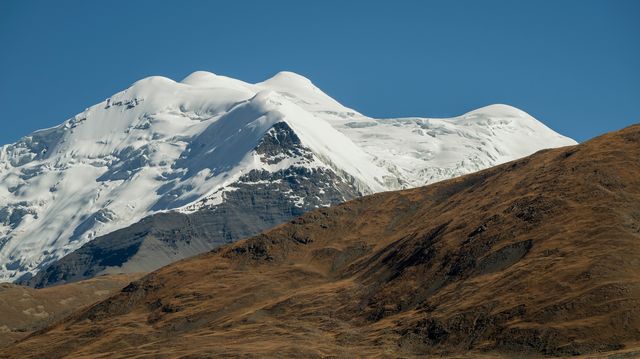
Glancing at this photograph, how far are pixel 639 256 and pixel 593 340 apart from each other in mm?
28352

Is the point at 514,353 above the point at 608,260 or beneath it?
beneath

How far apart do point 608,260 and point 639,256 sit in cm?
551

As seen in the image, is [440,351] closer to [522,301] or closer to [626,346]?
[522,301]

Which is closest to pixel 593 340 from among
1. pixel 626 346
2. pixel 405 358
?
pixel 626 346

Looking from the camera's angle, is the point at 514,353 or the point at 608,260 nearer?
the point at 514,353

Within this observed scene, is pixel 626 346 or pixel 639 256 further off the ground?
pixel 639 256

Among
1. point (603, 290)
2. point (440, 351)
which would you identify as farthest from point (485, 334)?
point (603, 290)

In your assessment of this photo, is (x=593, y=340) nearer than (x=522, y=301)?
Yes

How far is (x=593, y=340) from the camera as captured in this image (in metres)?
176

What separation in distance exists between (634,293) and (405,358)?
41943 millimetres

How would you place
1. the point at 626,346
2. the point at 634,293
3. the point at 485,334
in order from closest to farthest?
the point at 626,346
the point at 634,293
the point at 485,334

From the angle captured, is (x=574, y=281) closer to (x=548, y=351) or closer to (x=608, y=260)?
(x=608, y=260)

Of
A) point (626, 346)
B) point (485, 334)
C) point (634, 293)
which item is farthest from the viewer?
point (485, 334)

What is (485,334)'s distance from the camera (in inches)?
7702
